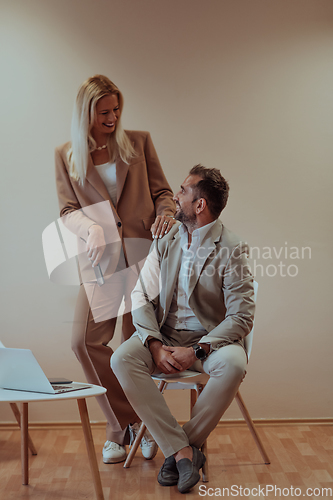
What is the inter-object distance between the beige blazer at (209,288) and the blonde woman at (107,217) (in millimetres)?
170

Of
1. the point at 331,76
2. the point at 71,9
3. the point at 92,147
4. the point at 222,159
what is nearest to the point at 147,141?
the point at 92,147

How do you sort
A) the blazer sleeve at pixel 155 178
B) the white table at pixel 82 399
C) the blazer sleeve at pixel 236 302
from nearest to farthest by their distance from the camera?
the white table at pixel 82 399, the blazer sleeve at pixel 236 302, the blazer sleeve at pixel 155 178

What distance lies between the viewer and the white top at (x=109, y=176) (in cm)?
250

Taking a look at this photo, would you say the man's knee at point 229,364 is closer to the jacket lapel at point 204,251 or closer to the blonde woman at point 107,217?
the jacket lapel at point 204,251

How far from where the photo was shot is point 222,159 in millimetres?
2900

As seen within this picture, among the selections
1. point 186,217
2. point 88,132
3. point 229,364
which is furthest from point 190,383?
point 88,132

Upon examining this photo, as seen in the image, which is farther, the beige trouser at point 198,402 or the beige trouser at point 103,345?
the beige trouser at point 103,345

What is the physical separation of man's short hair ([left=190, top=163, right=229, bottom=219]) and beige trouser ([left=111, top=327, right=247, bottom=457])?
639 mm

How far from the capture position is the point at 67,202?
2.50m

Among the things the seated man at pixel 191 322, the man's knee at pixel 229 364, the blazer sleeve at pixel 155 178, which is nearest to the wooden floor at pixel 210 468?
the seated man at pixel 191 322

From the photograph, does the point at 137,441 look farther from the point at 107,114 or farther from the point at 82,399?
the point at 107,114

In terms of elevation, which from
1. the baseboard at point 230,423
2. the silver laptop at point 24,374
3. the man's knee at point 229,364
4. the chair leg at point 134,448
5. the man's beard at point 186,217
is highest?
the man's beard at point 186,217

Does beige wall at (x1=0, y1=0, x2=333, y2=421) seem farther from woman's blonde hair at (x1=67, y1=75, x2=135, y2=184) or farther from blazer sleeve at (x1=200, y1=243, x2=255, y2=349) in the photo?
blazer sleeve at (x1=200, y1=243, x2=255, y2=349)

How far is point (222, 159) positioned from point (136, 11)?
0.98m
